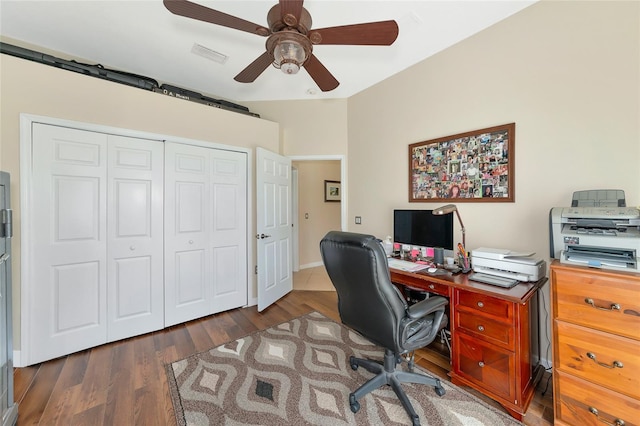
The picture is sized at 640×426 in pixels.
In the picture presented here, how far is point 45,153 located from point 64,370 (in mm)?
1739

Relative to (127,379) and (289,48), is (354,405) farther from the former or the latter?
(289,48)

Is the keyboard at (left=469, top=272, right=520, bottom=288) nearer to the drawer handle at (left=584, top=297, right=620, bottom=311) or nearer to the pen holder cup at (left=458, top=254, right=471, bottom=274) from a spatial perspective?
the pen holder cup at (left=458, top=254, right=471, bottom=274)

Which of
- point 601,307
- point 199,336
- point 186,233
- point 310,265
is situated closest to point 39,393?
point 199,336

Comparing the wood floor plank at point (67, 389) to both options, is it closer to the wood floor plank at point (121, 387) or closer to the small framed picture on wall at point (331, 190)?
the wood floor plank at point (121, 387)

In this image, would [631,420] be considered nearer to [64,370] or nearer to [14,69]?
[64,370]

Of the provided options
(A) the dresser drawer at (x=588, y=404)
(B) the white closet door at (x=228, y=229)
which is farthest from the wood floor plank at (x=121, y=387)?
(A) the dresser drawer at (x=588, y=404)

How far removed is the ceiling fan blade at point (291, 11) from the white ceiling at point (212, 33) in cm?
65

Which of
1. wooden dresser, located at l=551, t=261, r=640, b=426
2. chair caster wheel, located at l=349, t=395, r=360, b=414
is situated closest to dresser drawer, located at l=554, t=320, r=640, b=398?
wooden dresser, located at l=551, t=261, r=640, b=426

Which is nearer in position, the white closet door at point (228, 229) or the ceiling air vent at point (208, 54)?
the ceiling air vent at point (208, 54)

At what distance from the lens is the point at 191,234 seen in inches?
107

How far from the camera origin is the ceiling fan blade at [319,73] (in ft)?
5.57

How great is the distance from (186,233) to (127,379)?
1.33m

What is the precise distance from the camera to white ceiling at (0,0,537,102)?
1838 mm

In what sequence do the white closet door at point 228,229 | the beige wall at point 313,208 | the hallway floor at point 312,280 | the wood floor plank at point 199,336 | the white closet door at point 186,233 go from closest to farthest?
the wood floor plank at point 199,336
the white closet door at point 186,233
the white closet door at point 228,229
the hallway floor at point 312,280
the beige wall at point 313,208
